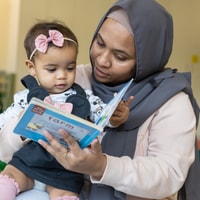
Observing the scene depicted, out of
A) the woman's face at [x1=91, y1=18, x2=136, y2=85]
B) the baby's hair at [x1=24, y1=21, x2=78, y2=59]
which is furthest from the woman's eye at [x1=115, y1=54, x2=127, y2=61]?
the baby's hair at [x1=24, y1=21, x2=78, y2=59]

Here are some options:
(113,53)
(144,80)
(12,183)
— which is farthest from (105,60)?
(12,183)

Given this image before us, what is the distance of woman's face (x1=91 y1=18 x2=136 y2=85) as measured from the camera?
48.8 inches

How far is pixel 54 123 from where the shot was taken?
854mm

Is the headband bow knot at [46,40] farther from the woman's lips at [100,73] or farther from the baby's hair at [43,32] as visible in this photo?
the woman's lips at [100,73]

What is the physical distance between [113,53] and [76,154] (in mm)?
465

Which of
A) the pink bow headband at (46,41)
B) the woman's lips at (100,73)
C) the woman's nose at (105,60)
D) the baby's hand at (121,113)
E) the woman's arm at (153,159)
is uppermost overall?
the pink bow headband at (46,41)

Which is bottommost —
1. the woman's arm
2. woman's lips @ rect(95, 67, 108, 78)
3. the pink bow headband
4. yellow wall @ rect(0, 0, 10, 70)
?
yellow wall @ rect(0, 0, 10, 70)

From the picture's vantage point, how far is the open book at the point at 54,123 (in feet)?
2.65

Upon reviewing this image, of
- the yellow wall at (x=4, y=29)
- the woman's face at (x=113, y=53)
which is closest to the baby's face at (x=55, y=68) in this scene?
the woman's face at (x=113, y=53)

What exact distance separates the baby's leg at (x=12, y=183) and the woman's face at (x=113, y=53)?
0.43 meters

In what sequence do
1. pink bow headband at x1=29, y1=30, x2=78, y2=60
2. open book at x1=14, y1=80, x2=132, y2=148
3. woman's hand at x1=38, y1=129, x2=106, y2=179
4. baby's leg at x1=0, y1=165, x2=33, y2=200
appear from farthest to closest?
pink bow headband at x1=29, y1=30, x2=78, y2=60, baby's leg at x1=0, y1=165, x2=33, y2=200, woman's hand at x1=38, y1=129, x2=106, y2=179, open book at x1=14, y1=80, x2=132, y2=148

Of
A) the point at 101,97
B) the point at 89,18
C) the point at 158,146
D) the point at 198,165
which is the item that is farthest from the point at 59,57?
the point at 89,18

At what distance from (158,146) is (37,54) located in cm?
47

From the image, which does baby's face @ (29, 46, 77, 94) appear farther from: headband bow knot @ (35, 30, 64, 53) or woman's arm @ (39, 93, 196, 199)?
woman's arm @ (39, 93, 196, 199)
